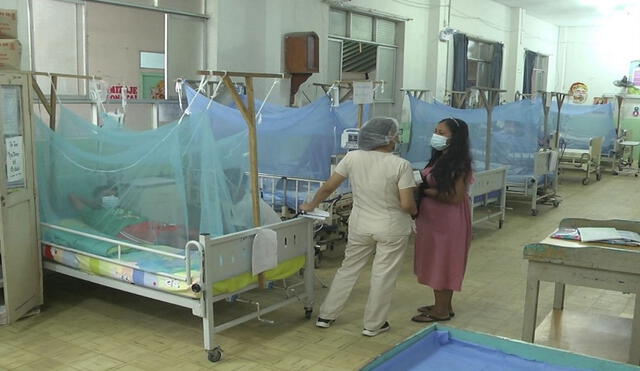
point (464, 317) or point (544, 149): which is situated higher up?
point (544, 149)

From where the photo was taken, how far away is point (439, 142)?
3.75 m

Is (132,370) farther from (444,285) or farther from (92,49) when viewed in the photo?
(92,49)

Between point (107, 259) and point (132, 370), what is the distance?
0.78m

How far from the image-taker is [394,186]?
136 inches

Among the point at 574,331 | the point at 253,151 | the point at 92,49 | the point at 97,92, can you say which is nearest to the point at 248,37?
the point at 92,49

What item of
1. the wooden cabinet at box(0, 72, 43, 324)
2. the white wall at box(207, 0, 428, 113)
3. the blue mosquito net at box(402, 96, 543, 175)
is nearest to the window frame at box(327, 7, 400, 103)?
the white wall at box(207, 0, 428, 113)

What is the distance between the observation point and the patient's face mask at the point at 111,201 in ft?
14.1

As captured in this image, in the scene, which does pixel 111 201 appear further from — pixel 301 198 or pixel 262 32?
pixel 262 32

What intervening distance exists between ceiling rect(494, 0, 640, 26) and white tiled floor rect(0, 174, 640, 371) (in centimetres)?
855

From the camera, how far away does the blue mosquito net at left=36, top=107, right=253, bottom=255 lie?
11.7 feet

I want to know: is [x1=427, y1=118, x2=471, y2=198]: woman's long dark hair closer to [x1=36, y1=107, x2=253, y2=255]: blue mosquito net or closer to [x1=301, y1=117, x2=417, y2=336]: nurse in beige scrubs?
[x1=301, y1=117, x2=417, y2=336]: nurse in beige scrubs

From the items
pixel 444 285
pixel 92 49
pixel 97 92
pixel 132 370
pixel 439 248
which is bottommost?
pixel 132 370

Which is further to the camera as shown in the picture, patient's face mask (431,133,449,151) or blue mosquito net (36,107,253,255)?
patient's face mask (431,133,449,151)

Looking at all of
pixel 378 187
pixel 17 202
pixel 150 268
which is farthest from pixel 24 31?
pixel 378 187
